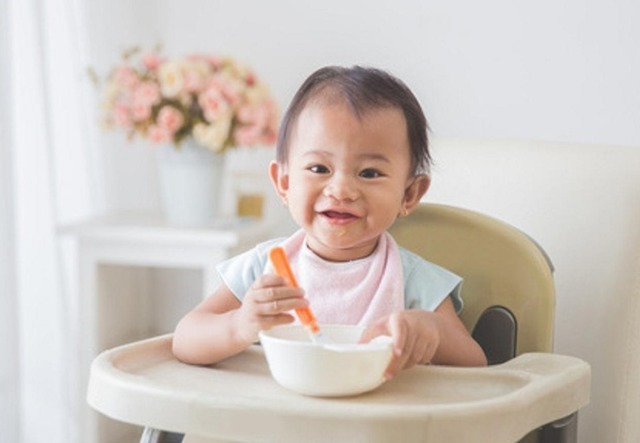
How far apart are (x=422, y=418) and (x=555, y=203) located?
0.59 meters

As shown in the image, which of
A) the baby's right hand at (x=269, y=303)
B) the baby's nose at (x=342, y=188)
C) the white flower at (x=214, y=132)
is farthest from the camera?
the white flower at (x=214, y=132)

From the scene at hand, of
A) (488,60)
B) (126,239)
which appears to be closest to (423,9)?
(488,60)

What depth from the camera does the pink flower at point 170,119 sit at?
252cm

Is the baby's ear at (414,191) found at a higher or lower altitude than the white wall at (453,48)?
lower

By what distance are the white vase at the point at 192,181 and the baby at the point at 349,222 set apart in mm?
1234

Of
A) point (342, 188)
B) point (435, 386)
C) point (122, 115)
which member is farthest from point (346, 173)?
point (122, 115)

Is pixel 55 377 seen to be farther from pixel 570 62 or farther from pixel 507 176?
pixel 507 176

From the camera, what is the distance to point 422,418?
0.99m

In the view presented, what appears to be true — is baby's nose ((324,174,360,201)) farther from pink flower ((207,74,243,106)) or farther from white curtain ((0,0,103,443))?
white curtain ((0,0,103,443))

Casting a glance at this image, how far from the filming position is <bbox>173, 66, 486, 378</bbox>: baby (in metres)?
1.24

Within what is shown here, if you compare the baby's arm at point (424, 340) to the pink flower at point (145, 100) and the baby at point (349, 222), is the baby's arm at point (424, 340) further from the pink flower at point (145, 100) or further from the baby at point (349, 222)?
the pink flower at point (145, 100)

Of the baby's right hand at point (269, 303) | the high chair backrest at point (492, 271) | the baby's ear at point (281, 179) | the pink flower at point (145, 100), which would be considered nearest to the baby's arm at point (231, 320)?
the baby's right hand at point (269, 303)

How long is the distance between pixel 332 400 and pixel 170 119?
60.7 inches

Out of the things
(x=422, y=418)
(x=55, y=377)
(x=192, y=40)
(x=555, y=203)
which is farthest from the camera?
(x=192, y=40)
